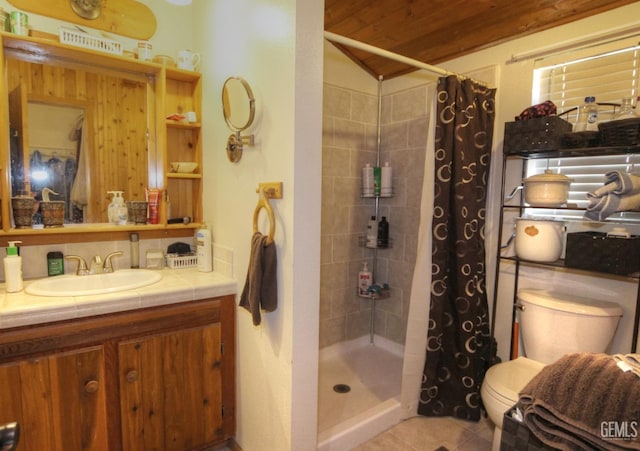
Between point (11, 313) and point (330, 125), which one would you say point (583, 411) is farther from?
point (330, 125)

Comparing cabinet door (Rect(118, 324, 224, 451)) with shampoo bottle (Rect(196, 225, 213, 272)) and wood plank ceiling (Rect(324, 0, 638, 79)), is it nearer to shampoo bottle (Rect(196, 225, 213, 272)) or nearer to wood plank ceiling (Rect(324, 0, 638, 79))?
shampoo bottle (Rect(196, 225, 213, 272))

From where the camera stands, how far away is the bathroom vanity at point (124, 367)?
131 cm

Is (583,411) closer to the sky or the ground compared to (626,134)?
closer to the ground

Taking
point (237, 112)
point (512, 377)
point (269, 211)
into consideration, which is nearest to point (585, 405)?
point (512, 377)

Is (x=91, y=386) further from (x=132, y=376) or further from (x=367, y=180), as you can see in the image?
(x=367, y=180)

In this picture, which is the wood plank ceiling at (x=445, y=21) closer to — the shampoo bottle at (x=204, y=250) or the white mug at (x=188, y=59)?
the white mug at (x=188, y=59)

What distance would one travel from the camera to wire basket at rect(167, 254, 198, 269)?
2018mm

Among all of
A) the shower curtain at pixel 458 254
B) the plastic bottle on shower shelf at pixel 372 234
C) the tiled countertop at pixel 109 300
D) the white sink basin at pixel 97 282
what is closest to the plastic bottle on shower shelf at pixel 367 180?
the plastic bottle on shower shelf at pixel 372 234

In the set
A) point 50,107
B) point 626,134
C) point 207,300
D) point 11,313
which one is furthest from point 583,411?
point 50,107

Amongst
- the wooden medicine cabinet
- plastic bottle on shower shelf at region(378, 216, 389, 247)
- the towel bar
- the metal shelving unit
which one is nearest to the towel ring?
the towel bar

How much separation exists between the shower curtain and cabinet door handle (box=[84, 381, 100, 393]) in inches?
64.2

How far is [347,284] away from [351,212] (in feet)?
1.89

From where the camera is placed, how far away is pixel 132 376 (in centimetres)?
151

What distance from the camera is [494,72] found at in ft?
6.96
